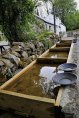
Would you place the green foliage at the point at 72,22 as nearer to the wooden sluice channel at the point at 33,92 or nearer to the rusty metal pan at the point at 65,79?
the wooden sluice channel at the point at 33,92

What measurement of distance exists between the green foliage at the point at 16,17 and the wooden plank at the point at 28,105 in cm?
580

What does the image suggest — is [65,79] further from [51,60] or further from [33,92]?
[51,60]

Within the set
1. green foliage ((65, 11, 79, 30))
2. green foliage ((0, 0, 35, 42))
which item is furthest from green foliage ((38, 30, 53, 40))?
green foliage ((65, 11, 79, 30))

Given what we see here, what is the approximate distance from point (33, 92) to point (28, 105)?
0.61m

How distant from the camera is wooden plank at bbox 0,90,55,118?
204 cm

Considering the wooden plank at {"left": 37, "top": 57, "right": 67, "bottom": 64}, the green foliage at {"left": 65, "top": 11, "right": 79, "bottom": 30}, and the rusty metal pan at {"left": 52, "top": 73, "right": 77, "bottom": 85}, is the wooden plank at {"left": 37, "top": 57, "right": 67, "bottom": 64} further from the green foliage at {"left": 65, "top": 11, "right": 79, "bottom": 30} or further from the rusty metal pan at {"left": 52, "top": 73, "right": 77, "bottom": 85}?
the green foliage at {"left": 65, "top": 11, "right": 79, "bottom": 30}

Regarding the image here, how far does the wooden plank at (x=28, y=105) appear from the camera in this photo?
6.69 ft

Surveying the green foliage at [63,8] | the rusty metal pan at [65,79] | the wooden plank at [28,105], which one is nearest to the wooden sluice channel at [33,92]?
the wooden plank at [28,105]

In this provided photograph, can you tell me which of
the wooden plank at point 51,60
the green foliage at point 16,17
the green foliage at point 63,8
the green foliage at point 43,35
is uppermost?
the green foliage at point 63,8

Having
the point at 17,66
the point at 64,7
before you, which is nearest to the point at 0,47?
the point at 17,66

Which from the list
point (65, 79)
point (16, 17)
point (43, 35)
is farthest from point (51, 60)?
point (43, 35)

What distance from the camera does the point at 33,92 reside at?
2.75 meters

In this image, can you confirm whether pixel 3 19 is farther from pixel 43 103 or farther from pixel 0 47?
pixel 43 103

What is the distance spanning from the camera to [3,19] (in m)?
7.84
